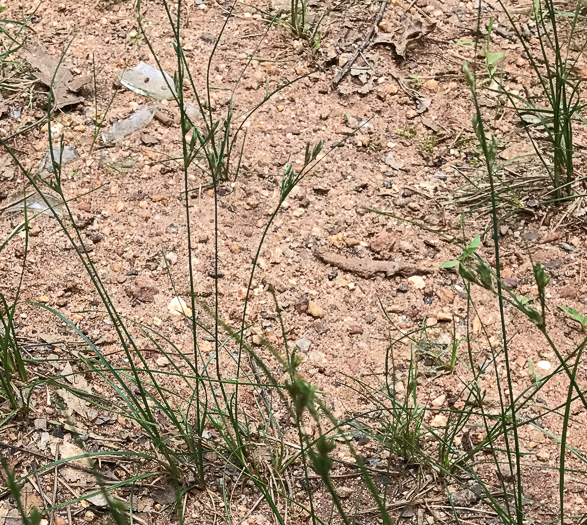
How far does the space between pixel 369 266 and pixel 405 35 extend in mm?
1264

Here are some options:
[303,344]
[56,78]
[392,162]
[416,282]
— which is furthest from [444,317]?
[56,78]

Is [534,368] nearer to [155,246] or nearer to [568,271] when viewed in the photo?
[568,271]

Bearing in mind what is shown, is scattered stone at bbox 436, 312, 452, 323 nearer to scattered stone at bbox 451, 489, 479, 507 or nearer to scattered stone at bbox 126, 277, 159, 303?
scattered stone at bbox 451, 489, 479, 507

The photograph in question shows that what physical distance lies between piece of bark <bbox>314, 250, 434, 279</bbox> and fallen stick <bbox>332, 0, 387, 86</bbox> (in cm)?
91

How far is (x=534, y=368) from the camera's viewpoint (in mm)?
1990

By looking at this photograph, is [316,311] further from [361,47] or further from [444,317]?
[361,47]

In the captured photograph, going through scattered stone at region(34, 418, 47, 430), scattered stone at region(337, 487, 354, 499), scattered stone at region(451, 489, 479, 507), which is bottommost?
scattered stone at region(34, 418, 47, 430)

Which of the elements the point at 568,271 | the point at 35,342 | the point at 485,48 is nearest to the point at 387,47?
the point at 485,48

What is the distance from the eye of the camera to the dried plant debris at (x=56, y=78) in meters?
2.72

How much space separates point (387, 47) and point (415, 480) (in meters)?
1.98

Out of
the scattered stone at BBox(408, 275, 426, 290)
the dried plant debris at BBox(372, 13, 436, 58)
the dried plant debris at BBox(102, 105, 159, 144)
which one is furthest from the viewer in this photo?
the dried plant debris at BBox(372, 13, 436, 58)

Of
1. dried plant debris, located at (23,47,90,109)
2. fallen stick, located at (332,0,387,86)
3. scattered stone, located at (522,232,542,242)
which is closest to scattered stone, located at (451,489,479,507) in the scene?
scattered stone, located at (522,232,542,242)

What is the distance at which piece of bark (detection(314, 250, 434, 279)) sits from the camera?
2266 mm

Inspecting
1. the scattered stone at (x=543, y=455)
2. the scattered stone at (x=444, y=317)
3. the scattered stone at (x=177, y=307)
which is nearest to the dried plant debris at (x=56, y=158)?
the scattered stone at (x=177, y=307)
